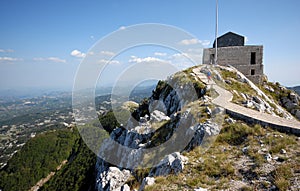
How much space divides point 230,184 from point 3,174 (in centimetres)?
11677

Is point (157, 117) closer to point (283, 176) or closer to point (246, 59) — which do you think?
point (283, 176)

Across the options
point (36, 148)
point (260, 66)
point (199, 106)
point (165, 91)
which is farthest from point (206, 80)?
point (36, 148)

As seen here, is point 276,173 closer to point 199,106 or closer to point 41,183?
point 199,106

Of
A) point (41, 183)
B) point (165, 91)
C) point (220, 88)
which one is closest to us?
point (220, 88)

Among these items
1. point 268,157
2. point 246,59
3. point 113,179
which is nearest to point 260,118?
point 268,157

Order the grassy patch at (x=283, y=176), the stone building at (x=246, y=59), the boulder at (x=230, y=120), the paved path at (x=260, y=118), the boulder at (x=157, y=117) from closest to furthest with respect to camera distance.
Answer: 1. the grassy patch at (x=283, y=176)
2. the paved path at (x=260, y=118)
3. the boulder at (x=230, y=120)
4. the boulder at (x=157, y=117)
5. the stone building at (x=246, y=59)

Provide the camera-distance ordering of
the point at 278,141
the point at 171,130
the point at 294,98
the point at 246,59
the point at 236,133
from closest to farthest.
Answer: the point at 278,141
the point at 236,133
the point at 171,130
the point at 294,98
the point at 246,59

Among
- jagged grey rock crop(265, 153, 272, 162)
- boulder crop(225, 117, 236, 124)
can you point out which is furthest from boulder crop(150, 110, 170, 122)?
jagged grey rock crop(265, 153, 272, 162)

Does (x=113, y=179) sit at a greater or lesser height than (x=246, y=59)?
lesser

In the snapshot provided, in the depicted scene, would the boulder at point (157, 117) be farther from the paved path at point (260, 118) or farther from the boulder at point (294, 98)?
the boulder at point (294, 98)

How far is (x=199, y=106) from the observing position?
15.5 metres

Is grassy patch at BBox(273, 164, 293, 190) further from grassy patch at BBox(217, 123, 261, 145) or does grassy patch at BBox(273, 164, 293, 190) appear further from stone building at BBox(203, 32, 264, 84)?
stone building at BBox(203, 32, 264, 84)

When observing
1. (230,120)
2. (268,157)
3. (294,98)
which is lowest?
(268,157)

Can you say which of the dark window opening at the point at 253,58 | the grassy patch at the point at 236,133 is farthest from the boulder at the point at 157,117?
the dark window opening at the point at 253,58
